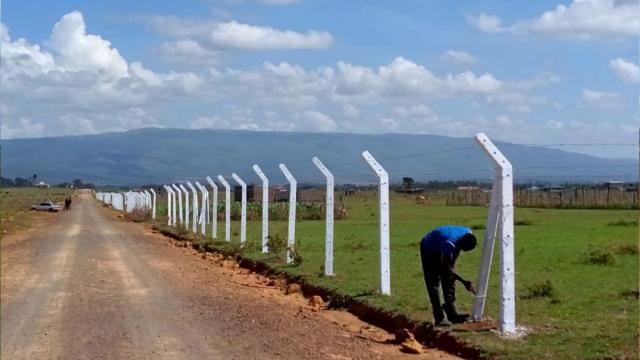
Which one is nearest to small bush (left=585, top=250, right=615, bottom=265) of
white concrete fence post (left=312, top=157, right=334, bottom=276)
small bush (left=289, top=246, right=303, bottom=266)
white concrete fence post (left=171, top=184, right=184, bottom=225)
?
white concrete fence post (left=312, top=157, right=334, bottom=276)

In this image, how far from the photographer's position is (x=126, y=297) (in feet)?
47.8

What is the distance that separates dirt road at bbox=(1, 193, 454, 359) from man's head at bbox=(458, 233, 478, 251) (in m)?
1.40

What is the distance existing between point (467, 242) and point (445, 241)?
27cm

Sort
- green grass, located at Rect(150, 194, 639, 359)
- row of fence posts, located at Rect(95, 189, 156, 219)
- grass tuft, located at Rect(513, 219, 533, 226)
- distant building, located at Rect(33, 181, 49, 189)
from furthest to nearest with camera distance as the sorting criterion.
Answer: distant building, located at Rect(33, 181, 49, 189), row of fence posts, located at Rect(95, 189, 156, 219), grass tuft, located at Rect(513, 219, 533, 226), green grass, located at Rect(150, 194, 639, 359)

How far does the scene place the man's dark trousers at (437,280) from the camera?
11.0 m

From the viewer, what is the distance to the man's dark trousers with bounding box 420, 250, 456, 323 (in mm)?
10977

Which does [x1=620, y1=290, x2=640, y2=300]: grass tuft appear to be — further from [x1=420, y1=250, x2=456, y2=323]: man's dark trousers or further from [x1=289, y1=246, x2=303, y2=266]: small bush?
[x1=289, y1=246, x2=303, y2=266]: small bush

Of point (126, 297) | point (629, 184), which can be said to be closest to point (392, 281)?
point (126, 297)

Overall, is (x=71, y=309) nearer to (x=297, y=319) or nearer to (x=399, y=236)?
(x=297, y=319)

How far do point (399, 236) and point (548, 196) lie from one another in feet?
129

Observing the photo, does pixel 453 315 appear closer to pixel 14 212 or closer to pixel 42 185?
pixel 14 212

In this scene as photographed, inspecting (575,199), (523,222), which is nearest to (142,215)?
(523,222)

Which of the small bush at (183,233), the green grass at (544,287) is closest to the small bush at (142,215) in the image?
the small bush at (183,233)

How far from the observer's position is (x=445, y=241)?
433 inches
